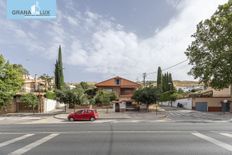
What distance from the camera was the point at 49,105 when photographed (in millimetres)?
58500

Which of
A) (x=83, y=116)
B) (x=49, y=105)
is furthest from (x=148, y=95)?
(x=49, y=105)

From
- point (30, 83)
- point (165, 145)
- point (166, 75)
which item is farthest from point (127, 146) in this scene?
point (166, 75)

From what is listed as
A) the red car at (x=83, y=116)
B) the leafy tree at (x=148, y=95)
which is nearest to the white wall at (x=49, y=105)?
the leafy tree at (x=148, y=95)

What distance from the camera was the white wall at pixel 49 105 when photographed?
55.0 m

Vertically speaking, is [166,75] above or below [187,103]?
above

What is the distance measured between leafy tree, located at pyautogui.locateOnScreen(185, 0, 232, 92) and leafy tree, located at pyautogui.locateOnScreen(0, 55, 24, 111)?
2757cm

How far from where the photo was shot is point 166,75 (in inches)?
4242

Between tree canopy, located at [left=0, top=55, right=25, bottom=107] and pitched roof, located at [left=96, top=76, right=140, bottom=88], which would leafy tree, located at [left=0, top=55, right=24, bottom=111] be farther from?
pitched roof, located at [left=96, top=76, right=140, bottom=88]

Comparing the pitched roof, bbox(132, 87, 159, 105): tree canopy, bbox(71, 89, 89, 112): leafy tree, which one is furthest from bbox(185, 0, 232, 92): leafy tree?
the pitched roof

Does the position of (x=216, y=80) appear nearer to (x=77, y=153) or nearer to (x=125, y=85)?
(x=125, y=85)

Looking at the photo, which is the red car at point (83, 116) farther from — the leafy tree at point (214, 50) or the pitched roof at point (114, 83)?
the pitched roof at point (114, 83)

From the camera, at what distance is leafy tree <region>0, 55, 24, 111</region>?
4875 cm

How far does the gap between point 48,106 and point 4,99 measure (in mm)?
9909

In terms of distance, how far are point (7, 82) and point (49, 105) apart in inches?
409
